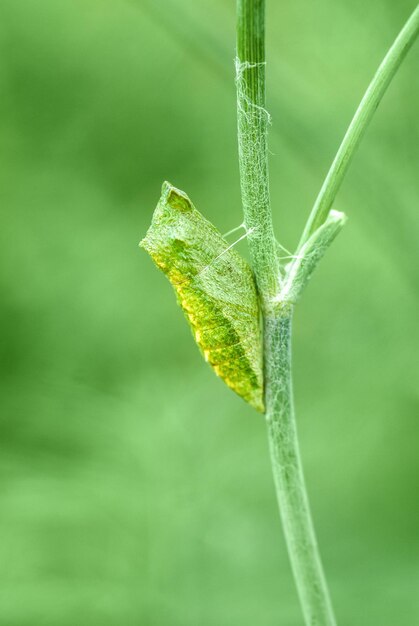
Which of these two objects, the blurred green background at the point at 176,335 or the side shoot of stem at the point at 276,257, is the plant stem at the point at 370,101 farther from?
the blurred green background at the point at 176,335

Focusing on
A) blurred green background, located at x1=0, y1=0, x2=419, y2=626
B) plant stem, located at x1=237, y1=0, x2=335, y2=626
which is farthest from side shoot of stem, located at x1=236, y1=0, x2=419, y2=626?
blurred green background, located at x1=0, y1=0, x2=419, y2=626

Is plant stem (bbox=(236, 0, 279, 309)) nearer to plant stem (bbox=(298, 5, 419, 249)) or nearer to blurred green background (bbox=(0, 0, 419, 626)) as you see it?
plant stem (bbox=(298, 5, 419, 249))

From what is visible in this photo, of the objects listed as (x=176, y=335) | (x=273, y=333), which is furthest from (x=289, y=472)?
(x=176, y=335)

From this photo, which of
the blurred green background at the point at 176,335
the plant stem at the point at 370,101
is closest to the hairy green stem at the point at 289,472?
the plant stem at the point at 370,101

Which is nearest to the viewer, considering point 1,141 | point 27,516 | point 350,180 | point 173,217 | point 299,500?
point 299,500

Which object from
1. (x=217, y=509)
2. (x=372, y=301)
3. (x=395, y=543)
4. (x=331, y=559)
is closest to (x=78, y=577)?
(x=217, y=509)

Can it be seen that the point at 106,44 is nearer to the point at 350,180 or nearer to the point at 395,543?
the point at 350,180
